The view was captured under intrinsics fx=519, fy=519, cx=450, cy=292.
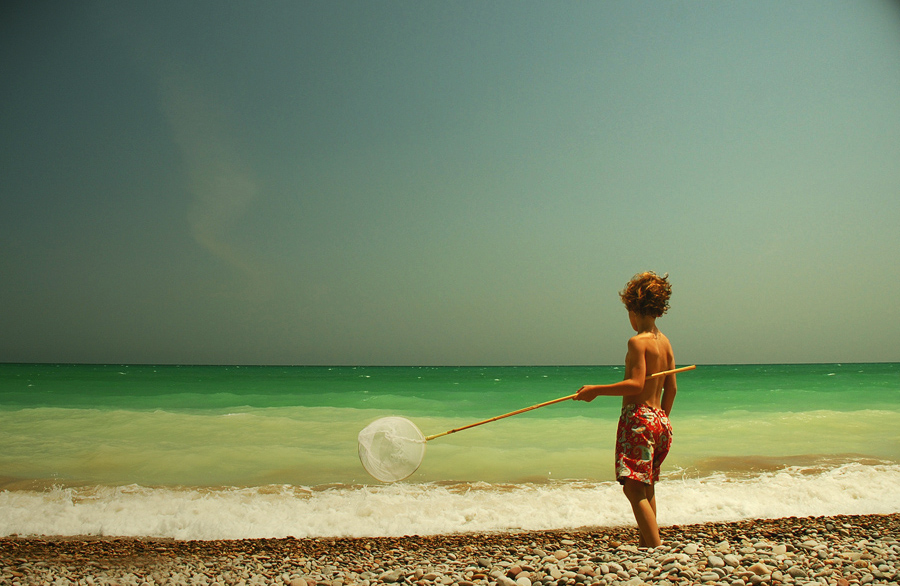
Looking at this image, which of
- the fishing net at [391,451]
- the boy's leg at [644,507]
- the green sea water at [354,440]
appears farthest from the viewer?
the green sea water at [354,440]

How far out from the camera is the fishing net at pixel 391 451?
387 cm

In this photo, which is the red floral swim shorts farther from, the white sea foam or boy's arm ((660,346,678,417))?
the white sea foam

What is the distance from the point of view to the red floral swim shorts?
3336 millimetres

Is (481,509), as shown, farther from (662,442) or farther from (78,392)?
(78,392)

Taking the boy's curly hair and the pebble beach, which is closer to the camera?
the pebble beach

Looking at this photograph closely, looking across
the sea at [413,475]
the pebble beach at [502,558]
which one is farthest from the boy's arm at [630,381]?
the sea at [413,475]

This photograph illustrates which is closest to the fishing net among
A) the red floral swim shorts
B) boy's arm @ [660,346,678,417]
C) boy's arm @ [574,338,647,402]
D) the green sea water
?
boy's arm @ [574,338,647,402]

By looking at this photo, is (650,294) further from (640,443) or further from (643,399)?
(640,443)

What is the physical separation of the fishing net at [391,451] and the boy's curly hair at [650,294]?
183 centimetres

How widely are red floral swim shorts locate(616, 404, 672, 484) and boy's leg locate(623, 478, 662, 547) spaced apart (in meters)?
0.06

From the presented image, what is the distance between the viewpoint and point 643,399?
342cm

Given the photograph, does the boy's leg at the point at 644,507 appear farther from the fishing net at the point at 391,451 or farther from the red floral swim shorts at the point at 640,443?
the fishing net at the point at 391,451

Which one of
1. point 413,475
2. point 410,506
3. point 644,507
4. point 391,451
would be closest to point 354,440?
point 413,475

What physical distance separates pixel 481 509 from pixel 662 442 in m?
2.69
